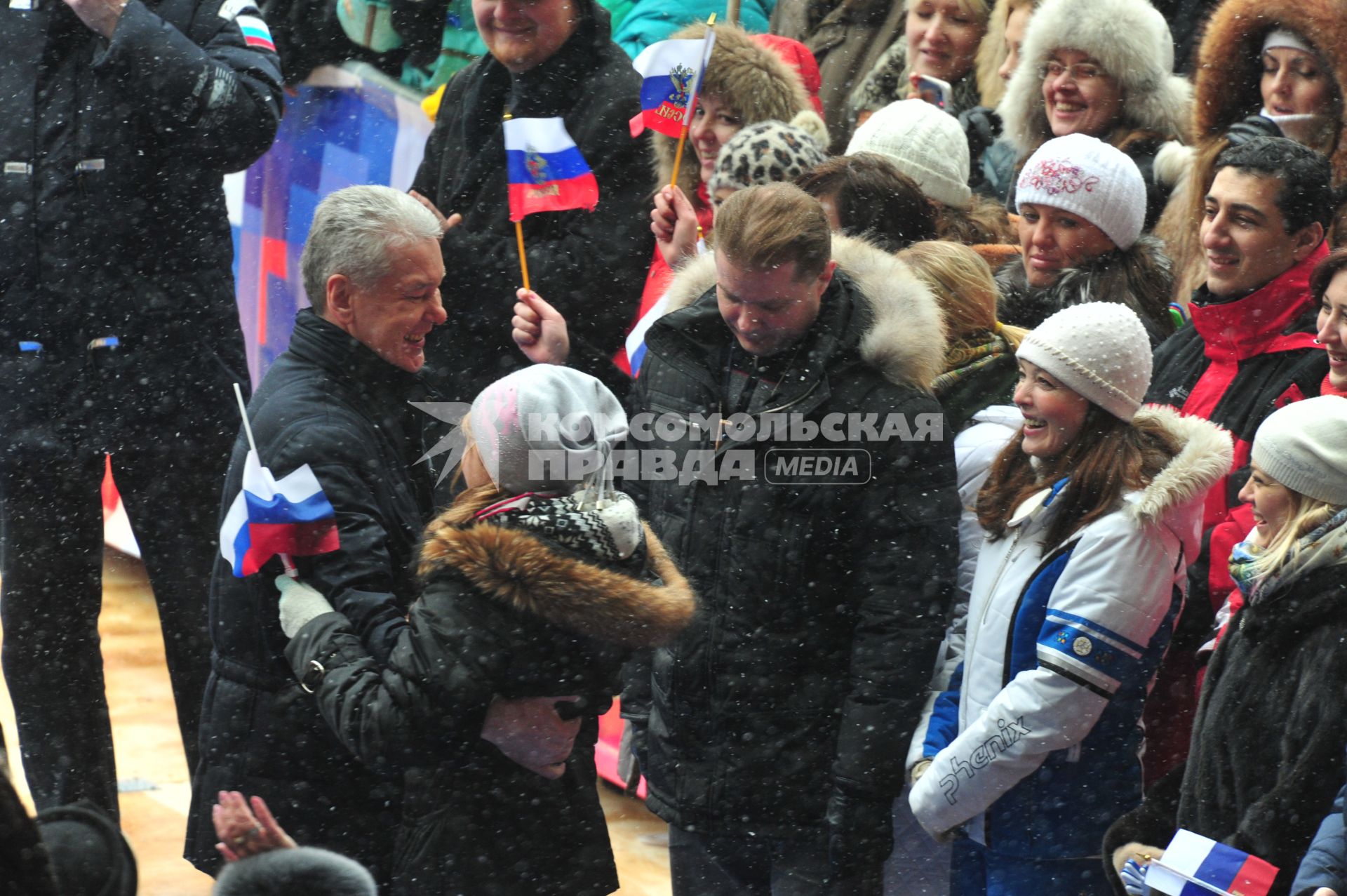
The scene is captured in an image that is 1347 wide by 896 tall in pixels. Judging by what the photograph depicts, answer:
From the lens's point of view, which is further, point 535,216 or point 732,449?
point 535,216

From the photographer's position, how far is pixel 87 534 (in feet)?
16.6

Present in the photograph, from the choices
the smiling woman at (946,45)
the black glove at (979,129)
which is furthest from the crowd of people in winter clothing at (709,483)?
the smiling woman at (946,45)

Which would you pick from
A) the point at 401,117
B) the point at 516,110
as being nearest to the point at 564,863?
the point at 516,110

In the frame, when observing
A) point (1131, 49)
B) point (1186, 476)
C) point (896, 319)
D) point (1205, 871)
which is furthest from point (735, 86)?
point (1205, 871)

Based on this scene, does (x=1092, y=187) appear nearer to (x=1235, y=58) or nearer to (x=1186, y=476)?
(x=1235, y=58)

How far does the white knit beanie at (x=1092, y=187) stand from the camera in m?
4.54

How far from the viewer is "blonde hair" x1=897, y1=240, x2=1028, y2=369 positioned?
13.4ft

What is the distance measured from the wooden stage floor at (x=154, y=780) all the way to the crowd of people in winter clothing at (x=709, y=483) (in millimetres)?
276

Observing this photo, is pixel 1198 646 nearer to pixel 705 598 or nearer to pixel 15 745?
pixel 705 598

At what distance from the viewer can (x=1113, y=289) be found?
14.8 feet

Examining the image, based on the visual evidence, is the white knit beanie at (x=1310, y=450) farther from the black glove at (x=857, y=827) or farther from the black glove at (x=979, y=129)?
the black glove at (x=979, y=129)

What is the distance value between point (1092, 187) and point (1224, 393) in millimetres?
761

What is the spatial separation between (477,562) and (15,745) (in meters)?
3.55

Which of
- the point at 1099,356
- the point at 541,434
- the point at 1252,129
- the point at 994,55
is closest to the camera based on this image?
the point at 541,434
